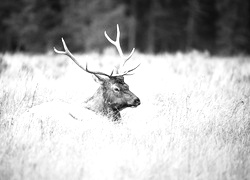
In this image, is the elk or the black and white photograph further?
the elk

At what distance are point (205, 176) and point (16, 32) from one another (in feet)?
86.5

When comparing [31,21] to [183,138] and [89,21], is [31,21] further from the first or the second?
[183,138]

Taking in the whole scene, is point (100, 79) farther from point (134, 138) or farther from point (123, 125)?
point (134, 138)

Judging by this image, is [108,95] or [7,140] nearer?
[7,140]

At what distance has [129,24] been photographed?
2784cm

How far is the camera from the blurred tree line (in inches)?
995

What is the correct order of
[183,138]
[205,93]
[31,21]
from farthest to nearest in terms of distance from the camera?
[31,21] < [205,93] < [183,138]

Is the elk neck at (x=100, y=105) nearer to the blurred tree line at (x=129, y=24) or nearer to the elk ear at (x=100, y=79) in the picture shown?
the elk ear at (x=100, y=79)

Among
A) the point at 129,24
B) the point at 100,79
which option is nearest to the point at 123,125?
the point at 100,79

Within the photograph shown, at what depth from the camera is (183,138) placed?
13.4 feet

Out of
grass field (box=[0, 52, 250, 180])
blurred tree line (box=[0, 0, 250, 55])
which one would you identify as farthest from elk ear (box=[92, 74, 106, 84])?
blurred tree line (box=[0, 0, 250, 55])

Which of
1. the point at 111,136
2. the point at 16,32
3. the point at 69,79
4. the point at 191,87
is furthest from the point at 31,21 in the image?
the point at 111,136

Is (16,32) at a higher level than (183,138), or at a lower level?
higher

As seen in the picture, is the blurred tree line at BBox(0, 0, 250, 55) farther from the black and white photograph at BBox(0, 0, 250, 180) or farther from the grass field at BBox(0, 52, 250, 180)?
the grass field at BBox(0, 52, 250, 180)
